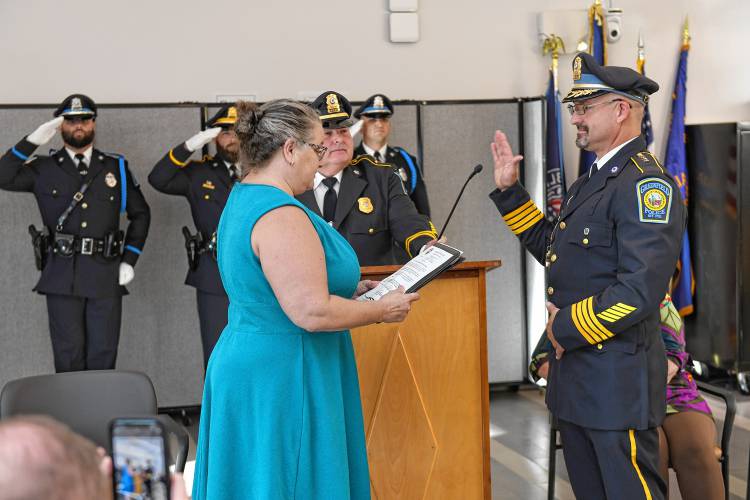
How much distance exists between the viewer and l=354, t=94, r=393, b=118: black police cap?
5.24 m

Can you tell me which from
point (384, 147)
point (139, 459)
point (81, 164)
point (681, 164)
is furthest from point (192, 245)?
point (139, 459)

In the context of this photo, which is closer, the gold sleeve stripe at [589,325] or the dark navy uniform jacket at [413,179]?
the gold sleeve stripe at [589,325]

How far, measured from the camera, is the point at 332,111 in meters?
→ 3.57

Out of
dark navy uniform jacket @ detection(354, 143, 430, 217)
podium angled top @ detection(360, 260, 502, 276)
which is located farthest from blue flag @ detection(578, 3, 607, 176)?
podium angled top @ detection(360, 260, 502, 276)

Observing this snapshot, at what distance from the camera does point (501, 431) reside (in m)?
4.99

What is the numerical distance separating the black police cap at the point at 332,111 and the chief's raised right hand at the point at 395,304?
4.64ft

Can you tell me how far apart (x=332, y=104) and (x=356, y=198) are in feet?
1.32

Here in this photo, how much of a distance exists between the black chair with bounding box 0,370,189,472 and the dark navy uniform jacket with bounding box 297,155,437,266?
1252 mm

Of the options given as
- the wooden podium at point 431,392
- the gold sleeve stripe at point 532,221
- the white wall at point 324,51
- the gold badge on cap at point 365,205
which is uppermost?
the white wall at point 324,51

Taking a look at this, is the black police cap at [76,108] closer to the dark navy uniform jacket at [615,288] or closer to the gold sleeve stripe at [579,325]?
the dark navy uniform jacket at [615,288]

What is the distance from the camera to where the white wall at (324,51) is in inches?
216

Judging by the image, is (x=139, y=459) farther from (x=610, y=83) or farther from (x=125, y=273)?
(x=125, y=273)

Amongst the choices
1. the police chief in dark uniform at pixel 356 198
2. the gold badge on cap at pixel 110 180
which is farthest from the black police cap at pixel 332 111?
the gold badge on cap at pixel 110 180

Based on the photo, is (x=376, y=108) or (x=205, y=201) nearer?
(x=205, y=201)
